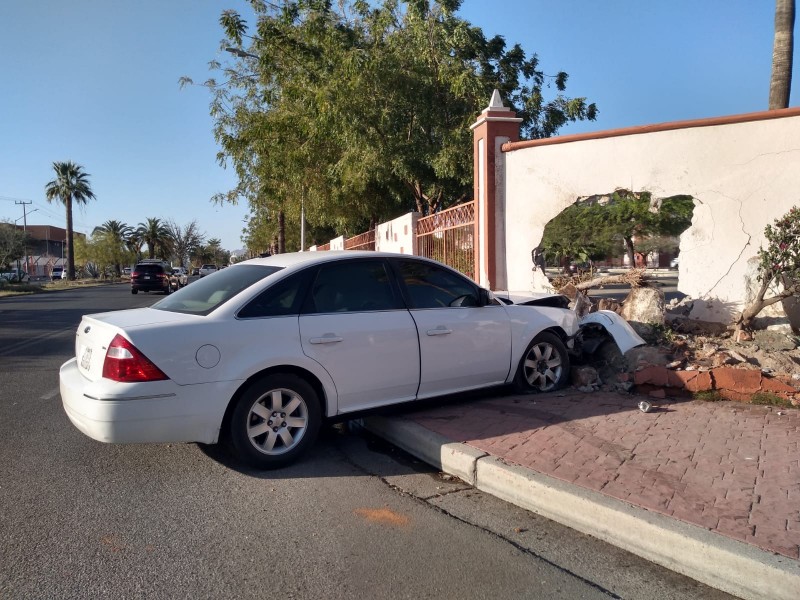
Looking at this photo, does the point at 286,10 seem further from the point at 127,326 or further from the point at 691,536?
the point at 691,536

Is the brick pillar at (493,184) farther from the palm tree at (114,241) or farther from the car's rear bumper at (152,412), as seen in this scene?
the palm tree at (114,241)

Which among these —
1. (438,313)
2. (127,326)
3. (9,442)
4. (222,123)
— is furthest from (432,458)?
(222,123)

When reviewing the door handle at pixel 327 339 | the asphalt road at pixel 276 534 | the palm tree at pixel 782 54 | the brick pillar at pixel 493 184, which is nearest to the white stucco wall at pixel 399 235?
the brick pillar at pixel 493 184

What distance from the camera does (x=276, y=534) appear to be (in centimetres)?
387

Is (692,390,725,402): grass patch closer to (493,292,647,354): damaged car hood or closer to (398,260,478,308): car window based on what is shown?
(493,292,647,354): damaged car hood

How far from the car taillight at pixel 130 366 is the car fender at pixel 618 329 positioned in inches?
184

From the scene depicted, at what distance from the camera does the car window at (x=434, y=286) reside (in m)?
5.75

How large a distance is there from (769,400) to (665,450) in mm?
1869

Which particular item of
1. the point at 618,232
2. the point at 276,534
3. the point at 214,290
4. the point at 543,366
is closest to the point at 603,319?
the point at 543,366

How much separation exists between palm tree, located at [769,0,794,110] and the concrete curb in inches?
306

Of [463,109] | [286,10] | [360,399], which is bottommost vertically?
[360,399]

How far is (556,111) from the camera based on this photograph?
16734 millimetres

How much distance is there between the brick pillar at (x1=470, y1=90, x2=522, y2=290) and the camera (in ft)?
32.9

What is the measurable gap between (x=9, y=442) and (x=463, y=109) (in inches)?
473
